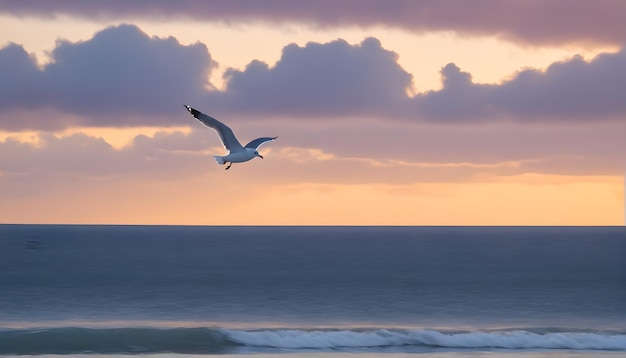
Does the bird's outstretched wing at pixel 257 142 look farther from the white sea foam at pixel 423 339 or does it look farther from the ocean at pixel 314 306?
the white sea foam at pixel 423 339

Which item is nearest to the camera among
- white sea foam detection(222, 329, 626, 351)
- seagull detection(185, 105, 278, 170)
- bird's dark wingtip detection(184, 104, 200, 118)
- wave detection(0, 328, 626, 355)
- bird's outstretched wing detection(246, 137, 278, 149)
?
bird's dark wingtip detection(184, 104, 200, 118)

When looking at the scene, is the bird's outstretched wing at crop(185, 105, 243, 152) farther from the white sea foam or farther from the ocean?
the white sea foam

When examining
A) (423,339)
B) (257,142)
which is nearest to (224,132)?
(257,142)

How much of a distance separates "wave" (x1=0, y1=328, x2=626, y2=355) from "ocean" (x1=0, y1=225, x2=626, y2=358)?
72 millimetres

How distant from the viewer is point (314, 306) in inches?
2013

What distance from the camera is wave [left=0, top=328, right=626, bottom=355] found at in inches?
1325

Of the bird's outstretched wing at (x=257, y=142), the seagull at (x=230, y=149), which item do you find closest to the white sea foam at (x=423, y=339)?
the bird's outstretched wing at (x=257, y=142)

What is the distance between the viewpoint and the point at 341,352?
32781 millimetres

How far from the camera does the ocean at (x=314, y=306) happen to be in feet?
113

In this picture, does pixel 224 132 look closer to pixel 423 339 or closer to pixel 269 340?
pixel 269 340

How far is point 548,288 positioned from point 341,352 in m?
33.4

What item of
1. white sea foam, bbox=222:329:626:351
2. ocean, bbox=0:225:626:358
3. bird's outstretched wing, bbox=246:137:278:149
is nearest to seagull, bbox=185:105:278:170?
bird's outstretched wing, bbox=246:137:278:149

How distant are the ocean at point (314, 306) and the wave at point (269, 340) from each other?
0.07 metres

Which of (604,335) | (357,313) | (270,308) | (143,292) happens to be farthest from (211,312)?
(604,335)
